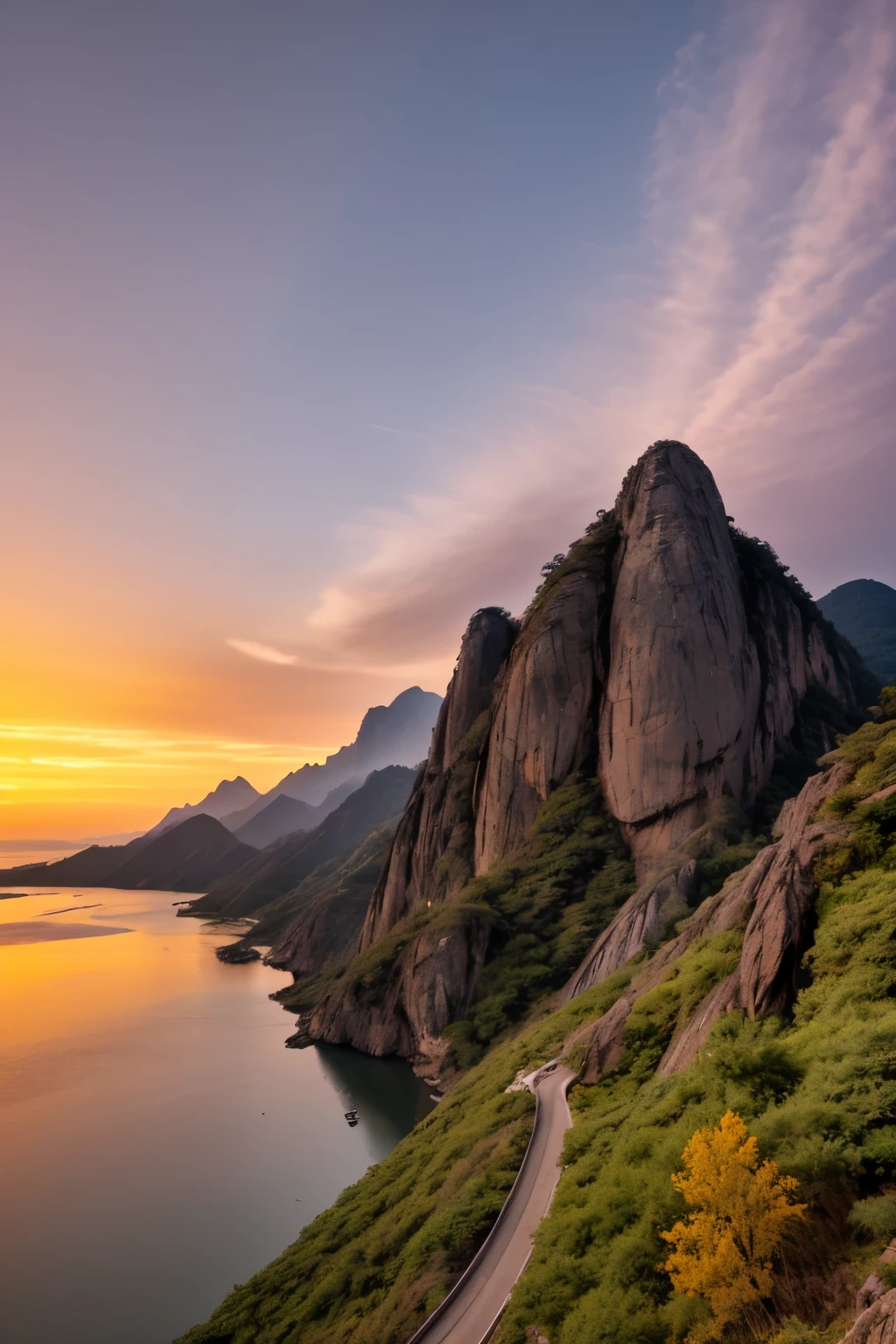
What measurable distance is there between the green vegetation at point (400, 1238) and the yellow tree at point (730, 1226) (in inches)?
379

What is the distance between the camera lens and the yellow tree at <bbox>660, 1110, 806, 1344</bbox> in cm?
1058

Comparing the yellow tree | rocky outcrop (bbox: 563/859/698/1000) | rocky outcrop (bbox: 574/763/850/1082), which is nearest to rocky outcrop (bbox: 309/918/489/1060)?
rocky outcrop (bbox: 563/859/698/1000)

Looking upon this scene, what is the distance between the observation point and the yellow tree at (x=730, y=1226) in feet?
34.7

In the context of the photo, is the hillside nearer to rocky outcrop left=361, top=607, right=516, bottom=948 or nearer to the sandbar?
rocky outcrop left=361, top=607, right=516, bottom=948

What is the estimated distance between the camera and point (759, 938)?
18.8 m

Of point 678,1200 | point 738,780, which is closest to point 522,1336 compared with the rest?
point 678,1200

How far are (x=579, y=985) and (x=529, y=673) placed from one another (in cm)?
2876

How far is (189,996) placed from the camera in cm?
8156

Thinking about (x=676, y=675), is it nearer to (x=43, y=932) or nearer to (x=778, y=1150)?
(x=778, y=1150)

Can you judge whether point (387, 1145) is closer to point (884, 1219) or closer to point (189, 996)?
point (884, 1219)

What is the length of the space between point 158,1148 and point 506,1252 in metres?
34.5

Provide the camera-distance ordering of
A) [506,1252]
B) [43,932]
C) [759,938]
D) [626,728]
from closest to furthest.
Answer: [506,1252]
[759,938]
[626,728]
[43,932]

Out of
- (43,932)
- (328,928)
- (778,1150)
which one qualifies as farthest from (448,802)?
(43,932)

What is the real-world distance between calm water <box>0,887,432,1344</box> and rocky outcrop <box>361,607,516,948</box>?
1635 centimetres
